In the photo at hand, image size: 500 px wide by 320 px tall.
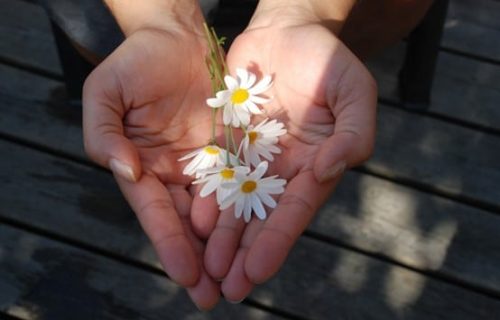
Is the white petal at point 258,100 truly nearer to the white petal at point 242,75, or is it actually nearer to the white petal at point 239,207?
the white petal at point 242,75

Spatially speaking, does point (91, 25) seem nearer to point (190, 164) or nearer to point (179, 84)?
point (179, 84)

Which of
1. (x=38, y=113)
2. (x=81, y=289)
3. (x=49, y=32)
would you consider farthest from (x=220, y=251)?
(x=49, y=32)

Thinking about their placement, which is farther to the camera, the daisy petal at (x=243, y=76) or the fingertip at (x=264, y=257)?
the daisy petal at (x=243, y=76)

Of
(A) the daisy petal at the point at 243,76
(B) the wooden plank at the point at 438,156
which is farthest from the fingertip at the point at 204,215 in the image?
(B) the wooden plank at the point at 438,156

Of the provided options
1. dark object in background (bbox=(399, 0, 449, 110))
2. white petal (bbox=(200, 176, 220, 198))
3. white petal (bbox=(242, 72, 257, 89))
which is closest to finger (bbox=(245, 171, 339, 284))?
white petal (bbox=(200, 176, 220, 198))

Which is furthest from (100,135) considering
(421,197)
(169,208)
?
(421,197)

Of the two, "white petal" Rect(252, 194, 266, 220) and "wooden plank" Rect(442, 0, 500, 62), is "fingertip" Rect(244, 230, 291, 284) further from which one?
"wooden plank" Rect(442, 0, 500, 62)

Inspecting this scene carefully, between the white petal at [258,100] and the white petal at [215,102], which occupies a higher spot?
the white petal at [215,102]
